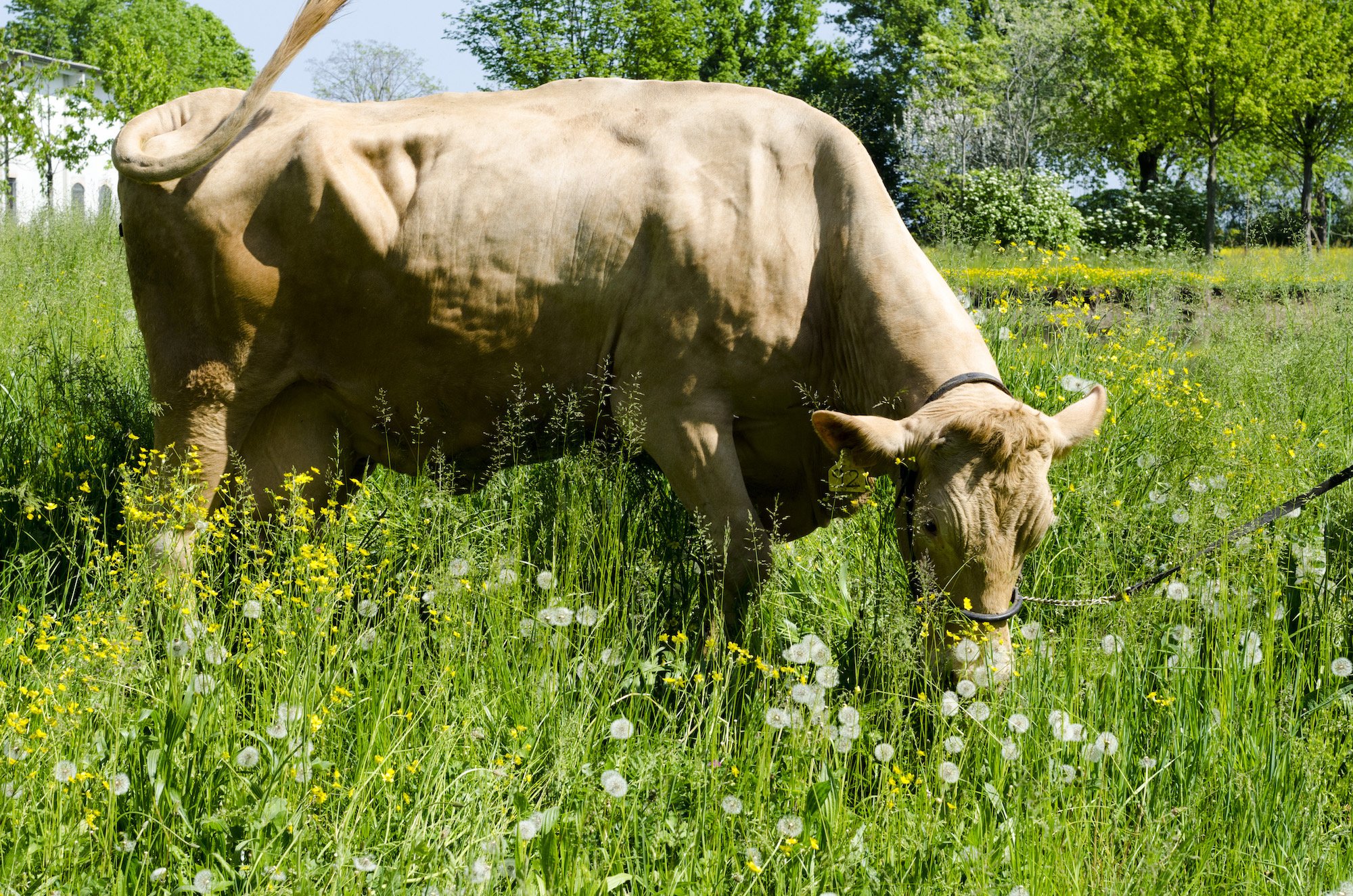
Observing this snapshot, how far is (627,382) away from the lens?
3.90 metres

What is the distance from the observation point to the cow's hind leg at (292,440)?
14.1 ft

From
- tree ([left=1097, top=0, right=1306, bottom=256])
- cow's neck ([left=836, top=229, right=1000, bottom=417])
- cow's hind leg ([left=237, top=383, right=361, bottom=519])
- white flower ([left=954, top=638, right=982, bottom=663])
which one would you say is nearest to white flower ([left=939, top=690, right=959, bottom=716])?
white flower ([left=954, top=638, right=982, bottom=663])

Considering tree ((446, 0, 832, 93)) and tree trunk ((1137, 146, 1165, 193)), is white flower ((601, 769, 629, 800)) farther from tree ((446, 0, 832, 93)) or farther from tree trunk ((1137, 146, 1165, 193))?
tree trunk ((1137, 146, 1165, 193))

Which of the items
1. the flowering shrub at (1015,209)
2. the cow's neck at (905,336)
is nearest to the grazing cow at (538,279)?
the cow's neck at (905,336)

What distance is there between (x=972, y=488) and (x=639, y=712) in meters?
1.18

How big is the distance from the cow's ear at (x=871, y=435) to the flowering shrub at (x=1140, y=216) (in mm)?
24167

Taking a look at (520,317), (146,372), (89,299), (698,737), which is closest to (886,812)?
(698,737)

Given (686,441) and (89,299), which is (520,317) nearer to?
(686,441)

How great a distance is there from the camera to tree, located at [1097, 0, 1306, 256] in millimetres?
Answer: 25828

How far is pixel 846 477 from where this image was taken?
11.5ft

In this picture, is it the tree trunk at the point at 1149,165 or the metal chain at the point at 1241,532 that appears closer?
the metal chain at the point at 1241,532

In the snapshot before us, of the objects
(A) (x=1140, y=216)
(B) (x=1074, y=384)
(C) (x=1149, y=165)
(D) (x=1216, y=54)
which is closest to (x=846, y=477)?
(B) (x=1074, y=384)

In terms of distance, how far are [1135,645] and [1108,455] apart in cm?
213

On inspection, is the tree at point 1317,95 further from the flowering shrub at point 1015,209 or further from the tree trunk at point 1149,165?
the tree trunk at point 1149,165
